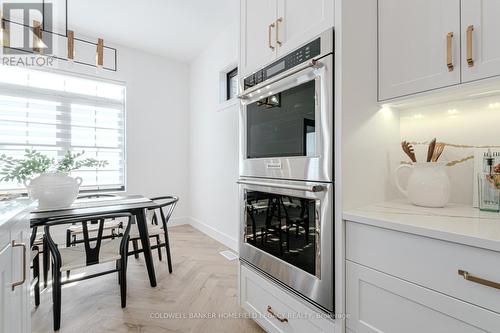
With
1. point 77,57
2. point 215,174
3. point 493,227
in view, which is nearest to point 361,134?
point 493,227

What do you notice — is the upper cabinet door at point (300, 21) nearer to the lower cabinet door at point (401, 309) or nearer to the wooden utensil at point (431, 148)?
the wooden utensil at point (431, 148)

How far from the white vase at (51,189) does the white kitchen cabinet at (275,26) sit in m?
1.72

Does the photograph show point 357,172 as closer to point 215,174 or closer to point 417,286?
point 417,286

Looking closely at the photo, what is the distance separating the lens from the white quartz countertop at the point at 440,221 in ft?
2.45

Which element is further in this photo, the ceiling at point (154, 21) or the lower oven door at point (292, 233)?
the ceiling at point (154, 21)

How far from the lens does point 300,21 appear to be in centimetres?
125

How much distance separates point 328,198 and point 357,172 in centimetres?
21

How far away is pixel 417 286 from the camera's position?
33.9 inches

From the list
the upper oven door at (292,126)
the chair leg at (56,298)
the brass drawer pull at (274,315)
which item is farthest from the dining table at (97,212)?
the brass drawer pull at (274,315)

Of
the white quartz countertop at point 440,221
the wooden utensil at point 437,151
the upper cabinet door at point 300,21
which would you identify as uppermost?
the upper cabinet door at point 300,21

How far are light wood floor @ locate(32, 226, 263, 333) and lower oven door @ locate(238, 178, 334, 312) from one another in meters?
0.58

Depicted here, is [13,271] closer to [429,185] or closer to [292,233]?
[292,233]

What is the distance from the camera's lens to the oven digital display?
131 cm

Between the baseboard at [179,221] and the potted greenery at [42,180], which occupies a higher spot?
the potted greenery at [42,180]
